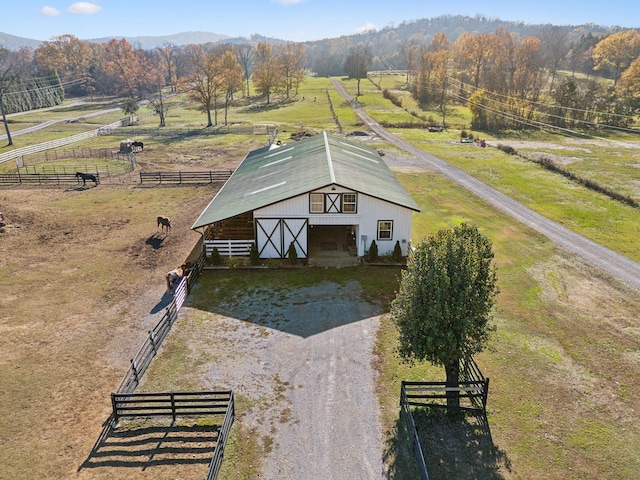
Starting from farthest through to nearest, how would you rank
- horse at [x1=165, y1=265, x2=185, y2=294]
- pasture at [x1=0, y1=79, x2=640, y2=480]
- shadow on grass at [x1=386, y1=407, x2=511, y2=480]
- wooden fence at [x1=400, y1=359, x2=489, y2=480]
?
1. horse at [x1=165, y1=265, x2=185, y2=294]
2. wooden fence at [x1=400, y1=359, x2=489, y2=480]
3. pasture at [x1=0, y1=79, x2=640, y2=480]
4. shadow on grass at [x1=386, y1=407, x2=511, y2=480]

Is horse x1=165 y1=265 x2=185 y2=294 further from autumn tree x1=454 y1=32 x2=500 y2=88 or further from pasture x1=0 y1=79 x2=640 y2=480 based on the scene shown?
autumn tree x1=454 y1=32 x2=500 y2=88

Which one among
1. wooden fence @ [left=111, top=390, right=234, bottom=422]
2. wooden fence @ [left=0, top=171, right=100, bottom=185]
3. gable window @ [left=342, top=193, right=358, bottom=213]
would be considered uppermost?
gable window @ [left=342, top=193, right=358, bottom=213]

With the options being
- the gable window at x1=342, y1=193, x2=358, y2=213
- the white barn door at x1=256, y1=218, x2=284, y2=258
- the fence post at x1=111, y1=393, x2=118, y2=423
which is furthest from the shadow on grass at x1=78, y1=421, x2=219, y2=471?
the gable window at x1=342, y1=193, x2=358, y2=213

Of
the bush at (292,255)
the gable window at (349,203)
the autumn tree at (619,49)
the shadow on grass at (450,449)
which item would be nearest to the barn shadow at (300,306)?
the bush at (292,255)

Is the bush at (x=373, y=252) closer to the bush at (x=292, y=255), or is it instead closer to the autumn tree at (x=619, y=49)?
the bush at (x=292, y=255)

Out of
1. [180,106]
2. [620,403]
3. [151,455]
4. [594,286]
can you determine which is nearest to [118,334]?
[151,455]

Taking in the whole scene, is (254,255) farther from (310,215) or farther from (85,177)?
(85,177)
